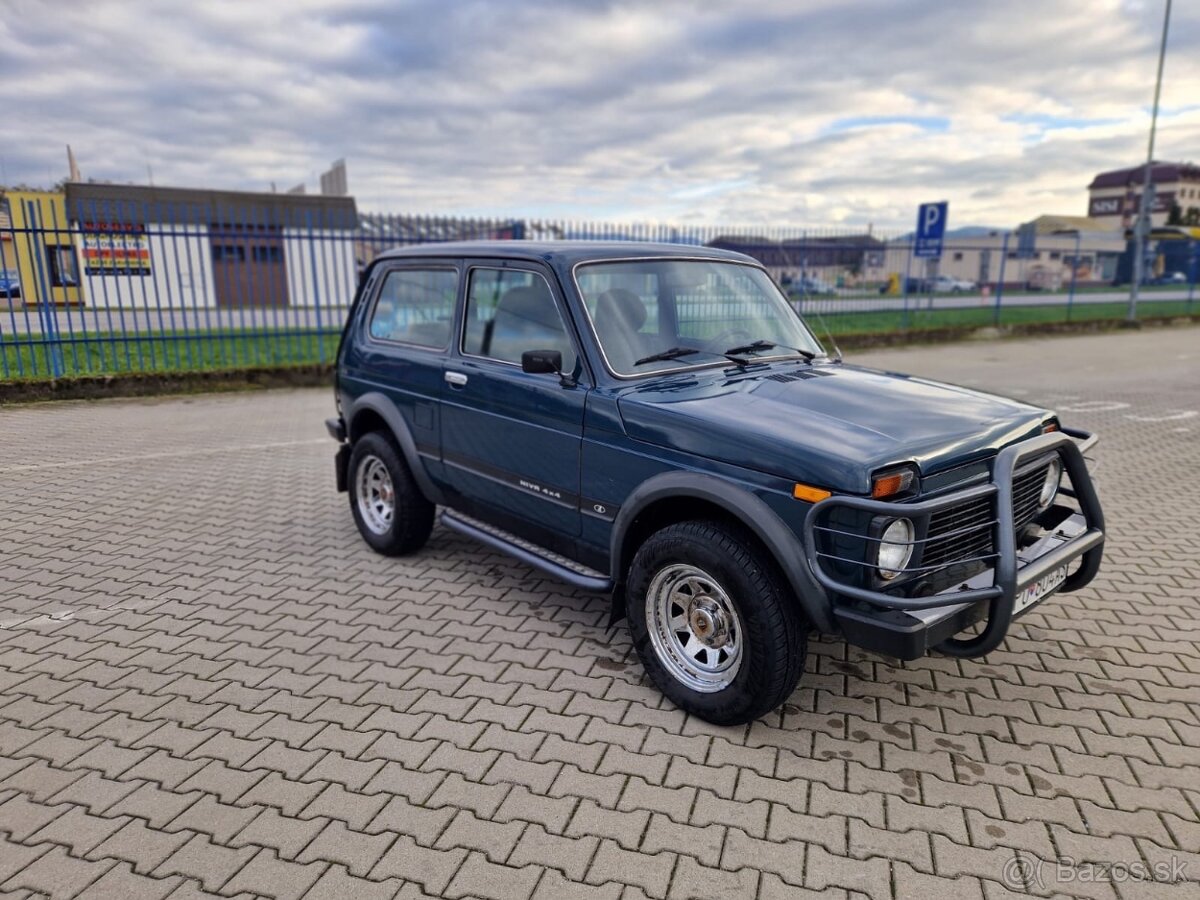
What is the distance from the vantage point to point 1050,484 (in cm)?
364

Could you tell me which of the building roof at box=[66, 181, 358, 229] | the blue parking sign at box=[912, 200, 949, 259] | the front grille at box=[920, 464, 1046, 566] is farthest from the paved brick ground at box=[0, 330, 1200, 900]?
the blue parking sign at box=[912, 200, 949, 259]

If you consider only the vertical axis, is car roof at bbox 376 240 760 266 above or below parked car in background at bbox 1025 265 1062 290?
above

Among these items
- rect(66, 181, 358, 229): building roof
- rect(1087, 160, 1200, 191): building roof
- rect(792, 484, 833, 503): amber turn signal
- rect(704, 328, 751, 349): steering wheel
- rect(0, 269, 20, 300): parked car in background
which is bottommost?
rect(792, 484, 833, 503): amber turn signal

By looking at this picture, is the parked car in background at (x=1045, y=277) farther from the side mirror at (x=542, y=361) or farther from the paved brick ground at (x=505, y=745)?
the side mirror at (x=542, y=361)

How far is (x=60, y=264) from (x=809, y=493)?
11314 mm

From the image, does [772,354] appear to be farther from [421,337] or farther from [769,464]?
[421,337]

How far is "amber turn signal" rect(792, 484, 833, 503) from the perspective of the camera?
110 inches

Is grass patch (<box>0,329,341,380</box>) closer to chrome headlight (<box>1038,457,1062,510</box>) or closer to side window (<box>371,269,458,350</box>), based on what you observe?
side window (<box>371,269,458,350</box>)

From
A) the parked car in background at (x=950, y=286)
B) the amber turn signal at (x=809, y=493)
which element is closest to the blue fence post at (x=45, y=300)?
the amber turn signal at (x=809, y=493)

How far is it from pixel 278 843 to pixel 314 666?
123cm

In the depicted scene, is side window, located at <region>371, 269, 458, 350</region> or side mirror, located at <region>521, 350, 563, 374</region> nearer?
side mirror, located at <region>521, 350, 563, 374</region>

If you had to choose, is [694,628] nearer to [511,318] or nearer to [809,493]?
[809,493]

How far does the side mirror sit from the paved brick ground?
55.5 inches

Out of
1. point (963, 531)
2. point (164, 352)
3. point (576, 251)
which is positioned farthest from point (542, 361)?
point (164, 352)
